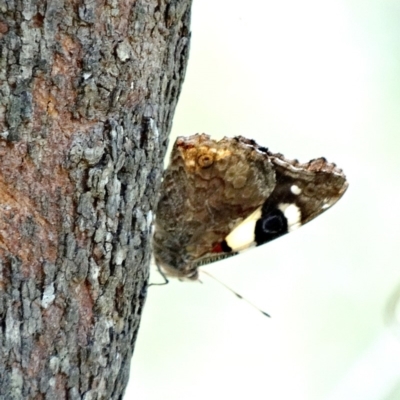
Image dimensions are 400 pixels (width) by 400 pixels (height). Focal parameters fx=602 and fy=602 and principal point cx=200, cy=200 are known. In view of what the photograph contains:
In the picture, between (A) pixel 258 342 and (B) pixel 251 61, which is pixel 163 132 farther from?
(A) pixel 258 342

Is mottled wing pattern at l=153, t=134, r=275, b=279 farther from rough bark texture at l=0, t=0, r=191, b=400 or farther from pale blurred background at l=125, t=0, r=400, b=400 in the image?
pale blurred background at l=125, t=0, r=400, b=400

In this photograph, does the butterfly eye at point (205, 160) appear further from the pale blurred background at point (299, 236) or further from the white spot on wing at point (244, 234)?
the pale blurred background at point (299, 236)

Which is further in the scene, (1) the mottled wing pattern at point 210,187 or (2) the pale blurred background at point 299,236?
(2) the pale blurred background at point 299,236

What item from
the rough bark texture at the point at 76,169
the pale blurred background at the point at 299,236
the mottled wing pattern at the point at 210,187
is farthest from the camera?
the pale blurred background at the point at 299,236

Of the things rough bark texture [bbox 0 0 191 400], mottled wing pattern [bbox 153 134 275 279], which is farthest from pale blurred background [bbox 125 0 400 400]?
rough bark texture [bbox 0 0 191 400]

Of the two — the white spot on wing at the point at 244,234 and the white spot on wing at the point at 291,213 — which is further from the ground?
the white spot on wing at the point at 291,213

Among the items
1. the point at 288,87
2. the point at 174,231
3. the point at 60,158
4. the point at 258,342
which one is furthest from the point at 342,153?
the point at 60,158

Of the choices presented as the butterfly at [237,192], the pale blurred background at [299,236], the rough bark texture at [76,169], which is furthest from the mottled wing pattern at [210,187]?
the pale blurred background at [299,236]
